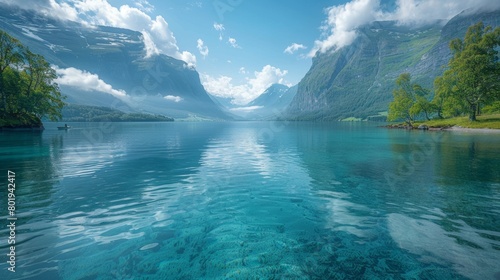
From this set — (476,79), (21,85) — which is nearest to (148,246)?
(476,79)

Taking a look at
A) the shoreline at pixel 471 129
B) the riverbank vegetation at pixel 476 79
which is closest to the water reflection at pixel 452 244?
the shoreline at pixel 471 129

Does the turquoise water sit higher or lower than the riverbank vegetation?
lower

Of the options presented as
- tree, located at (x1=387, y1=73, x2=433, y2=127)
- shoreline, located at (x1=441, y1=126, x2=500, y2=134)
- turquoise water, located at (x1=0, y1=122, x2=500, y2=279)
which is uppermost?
tree, located at (x1=387, y1=73, x2=433, y2=127)

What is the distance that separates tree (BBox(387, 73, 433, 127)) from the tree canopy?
163 m

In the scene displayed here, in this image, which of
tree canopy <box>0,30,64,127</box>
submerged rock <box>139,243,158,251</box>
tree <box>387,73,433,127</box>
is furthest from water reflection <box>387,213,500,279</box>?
tree <box>387,73,433,127</box>

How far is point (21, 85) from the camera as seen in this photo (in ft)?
287

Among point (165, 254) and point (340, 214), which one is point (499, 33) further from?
point (165, 254)

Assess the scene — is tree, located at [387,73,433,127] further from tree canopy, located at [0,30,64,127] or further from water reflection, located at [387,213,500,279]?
tree canopy, located at [0,30,64,127]

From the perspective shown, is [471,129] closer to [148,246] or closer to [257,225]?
[257,225]

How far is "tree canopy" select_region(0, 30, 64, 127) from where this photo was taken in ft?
276

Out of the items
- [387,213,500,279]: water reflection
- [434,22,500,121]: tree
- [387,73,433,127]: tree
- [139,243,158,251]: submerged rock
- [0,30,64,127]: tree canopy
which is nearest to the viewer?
[387,213,500,279]: water reflection

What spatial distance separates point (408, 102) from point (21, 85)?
6744 inches

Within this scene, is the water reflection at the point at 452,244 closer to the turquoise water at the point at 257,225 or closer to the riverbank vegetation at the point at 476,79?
the turquoise water at the point at 257,225

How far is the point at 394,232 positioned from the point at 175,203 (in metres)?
13.5
